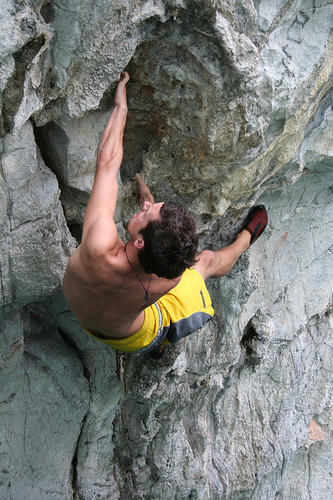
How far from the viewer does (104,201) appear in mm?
1640

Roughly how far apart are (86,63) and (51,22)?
184 millimetres

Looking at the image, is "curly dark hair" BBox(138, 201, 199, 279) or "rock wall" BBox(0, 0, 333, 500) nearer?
"curly dark hair" BBox(138, 201, 199, 279)

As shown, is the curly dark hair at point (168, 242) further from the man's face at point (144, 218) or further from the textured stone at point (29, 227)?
the textured stone at point (29, 227)

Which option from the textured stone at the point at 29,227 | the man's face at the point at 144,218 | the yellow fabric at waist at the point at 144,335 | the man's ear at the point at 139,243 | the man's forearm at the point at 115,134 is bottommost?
the yellow fabric at waist at the point at 144,335

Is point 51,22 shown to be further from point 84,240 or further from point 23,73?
point 84,240

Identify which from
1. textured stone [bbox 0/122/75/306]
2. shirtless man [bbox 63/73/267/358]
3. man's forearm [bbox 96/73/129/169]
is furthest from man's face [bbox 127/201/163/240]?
textured stone [bbox 0/122/75/306]

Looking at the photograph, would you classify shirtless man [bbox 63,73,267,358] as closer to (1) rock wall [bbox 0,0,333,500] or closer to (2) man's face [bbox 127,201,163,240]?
(2) man's face [bbox 127,201,163,240]

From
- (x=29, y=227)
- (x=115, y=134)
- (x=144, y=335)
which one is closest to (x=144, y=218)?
(x=115, y=134)

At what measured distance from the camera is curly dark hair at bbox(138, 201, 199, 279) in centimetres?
157

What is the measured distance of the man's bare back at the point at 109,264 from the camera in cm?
163

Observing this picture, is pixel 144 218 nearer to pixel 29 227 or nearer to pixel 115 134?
pixel 115 134

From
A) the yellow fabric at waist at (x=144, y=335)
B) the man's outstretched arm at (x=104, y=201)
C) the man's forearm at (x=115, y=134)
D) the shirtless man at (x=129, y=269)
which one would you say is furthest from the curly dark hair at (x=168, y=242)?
the yellow fabric at waist at (x=144, y=335)

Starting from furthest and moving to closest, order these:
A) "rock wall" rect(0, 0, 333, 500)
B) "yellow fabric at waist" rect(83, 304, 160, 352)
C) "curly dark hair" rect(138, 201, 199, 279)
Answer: "yellow fabric at waist" rect(83, 304, 160, 352) → "rock wall" rect(0, 0, 333, 500) → "curly dark hair" rect(138, 201, 199, 279)

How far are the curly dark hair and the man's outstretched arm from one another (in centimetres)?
14
